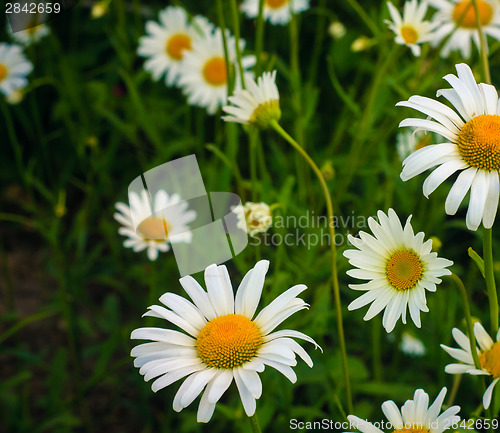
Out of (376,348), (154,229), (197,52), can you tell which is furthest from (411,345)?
(197,52)

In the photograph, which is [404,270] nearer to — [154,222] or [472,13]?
[154,222]

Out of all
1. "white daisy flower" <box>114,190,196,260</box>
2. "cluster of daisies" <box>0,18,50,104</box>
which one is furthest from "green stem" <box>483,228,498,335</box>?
"cluster of daisies" <box>0,18,50,104</box>

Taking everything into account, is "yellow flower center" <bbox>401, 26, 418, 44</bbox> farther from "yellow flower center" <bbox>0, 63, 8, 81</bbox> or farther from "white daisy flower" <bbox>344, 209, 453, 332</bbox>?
"yellow flower center" <bbox>0, 63, 8, 81</bbox>

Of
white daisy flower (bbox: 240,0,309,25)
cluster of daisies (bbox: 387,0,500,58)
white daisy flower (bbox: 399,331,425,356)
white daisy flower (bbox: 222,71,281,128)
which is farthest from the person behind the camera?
white daisy flower (bbox: 240,0,309,25)

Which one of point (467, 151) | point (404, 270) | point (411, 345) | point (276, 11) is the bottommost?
point (411, 345)

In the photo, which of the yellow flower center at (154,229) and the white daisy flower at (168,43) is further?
the white daisy flower at (168,43)

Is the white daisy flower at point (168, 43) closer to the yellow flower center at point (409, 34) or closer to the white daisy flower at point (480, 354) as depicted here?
the yellow flower center at point (409, 34)

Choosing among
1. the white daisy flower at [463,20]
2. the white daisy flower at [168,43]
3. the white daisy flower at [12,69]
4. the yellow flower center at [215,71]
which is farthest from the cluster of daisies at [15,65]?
the white daisy flower at [463,20]
